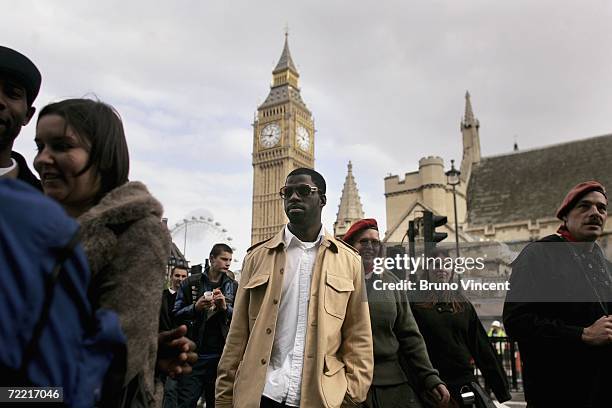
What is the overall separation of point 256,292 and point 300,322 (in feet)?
1.24

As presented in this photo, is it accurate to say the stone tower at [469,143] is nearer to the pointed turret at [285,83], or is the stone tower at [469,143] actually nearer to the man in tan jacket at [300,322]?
the man in tan jacket at [300,322]

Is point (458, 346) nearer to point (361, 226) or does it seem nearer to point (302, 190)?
point (361, 226)

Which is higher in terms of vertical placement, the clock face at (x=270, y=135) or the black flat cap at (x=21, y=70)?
the clock face at (x=270, y=135)

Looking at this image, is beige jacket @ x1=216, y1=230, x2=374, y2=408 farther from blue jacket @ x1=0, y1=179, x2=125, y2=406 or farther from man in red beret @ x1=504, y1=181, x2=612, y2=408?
blue jacket @ x1=0, y1=179, x2=125, y2=406

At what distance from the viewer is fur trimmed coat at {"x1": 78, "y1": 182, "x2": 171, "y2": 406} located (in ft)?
4.70

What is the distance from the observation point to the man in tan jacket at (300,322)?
9.28 feet

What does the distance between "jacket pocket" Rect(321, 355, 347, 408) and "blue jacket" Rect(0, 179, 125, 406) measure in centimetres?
177

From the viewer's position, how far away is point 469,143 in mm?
43875

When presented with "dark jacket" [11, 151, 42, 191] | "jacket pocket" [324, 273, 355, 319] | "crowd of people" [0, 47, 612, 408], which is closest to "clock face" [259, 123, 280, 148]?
"crowd of people" [0, 47, 612, 408]

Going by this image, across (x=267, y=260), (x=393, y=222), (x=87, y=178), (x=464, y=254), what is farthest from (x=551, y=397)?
(x=393, y=222)

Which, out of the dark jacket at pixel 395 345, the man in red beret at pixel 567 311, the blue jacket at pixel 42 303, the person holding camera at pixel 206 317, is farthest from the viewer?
the person holding camera at pixel 206 317

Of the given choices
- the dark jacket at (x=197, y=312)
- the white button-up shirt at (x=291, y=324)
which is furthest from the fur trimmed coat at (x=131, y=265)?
the dark jacket at (x=197, y=312)

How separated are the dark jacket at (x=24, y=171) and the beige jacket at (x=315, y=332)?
56.5 inches

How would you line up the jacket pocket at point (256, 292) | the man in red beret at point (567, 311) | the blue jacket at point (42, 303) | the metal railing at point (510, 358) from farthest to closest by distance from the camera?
1. the metal railing at point (510, 358)
2. the jacket pocket at point (256, 292)
3. the man in red beret at point (567, 311)
4. the blue jacket at point (42, 303)
